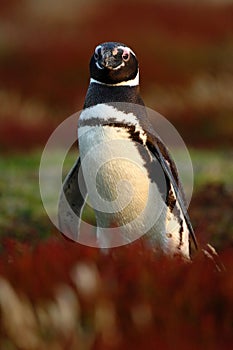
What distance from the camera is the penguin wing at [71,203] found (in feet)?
17.5

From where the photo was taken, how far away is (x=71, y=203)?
17.8 ft

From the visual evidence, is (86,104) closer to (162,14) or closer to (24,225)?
(24,225)

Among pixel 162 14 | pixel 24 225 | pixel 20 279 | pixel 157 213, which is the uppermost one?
pixel 20 279

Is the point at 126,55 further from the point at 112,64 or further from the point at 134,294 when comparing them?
the point at 134,294

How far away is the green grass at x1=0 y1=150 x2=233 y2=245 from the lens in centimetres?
815

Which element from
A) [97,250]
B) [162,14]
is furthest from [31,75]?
[97,250]

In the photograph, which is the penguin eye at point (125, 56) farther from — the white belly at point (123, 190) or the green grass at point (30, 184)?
the green grass at point (30, 184)

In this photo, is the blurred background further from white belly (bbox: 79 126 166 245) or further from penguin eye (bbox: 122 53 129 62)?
penguin eye (bbox: 122 53 129 62)

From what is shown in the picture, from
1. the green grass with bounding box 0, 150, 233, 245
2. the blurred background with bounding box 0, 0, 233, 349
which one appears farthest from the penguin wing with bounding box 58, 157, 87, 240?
the green grass with bounding box 0, 150, 233, 245

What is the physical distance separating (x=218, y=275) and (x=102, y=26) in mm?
18170

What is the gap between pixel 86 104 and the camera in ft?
16.6

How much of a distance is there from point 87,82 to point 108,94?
12.8m

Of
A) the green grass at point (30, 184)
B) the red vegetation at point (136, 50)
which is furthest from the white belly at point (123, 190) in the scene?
the red vegetation at point (136, 50)

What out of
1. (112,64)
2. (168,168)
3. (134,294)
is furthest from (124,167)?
(134,294)
